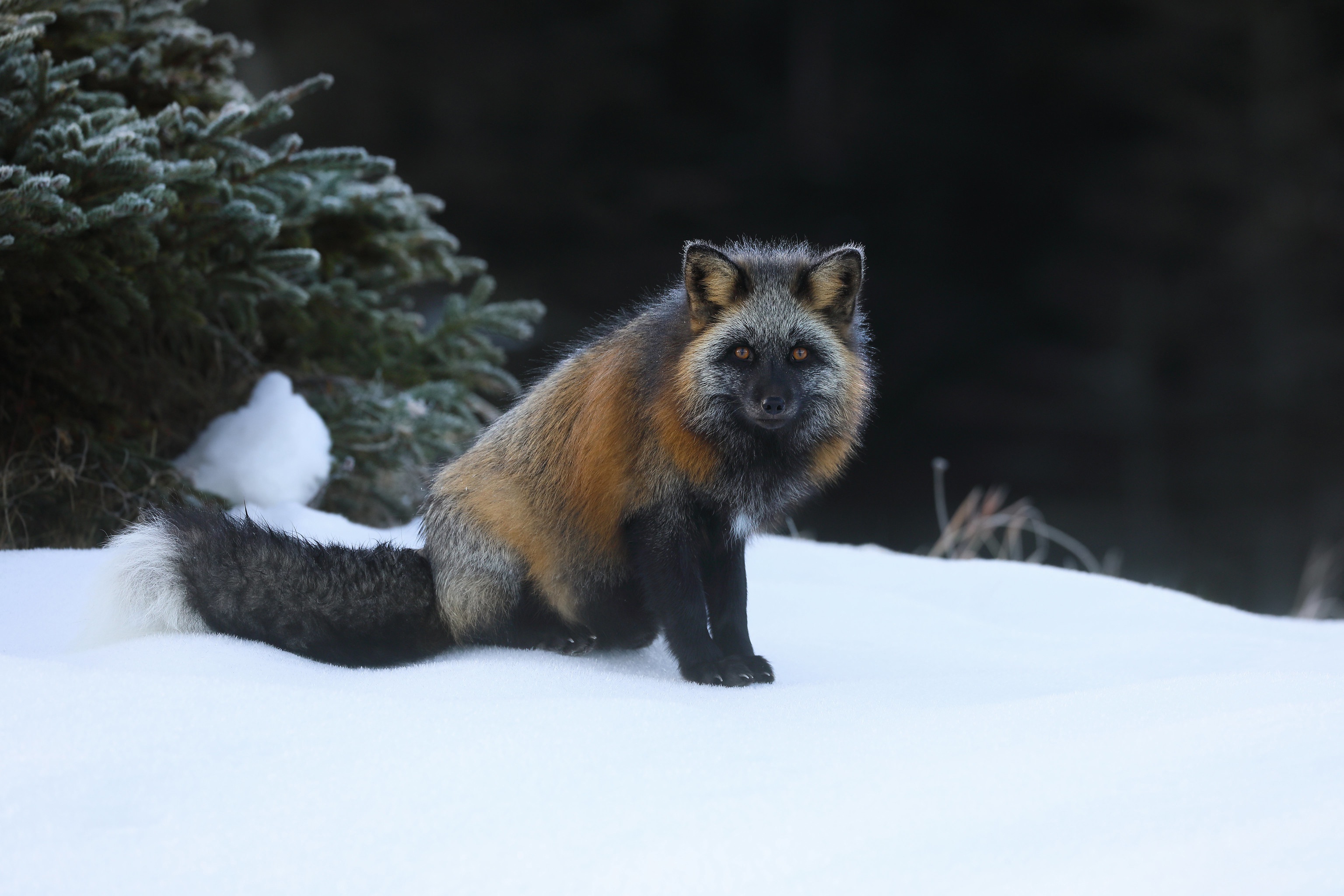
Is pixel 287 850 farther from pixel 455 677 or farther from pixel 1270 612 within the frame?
pixel 1270 612

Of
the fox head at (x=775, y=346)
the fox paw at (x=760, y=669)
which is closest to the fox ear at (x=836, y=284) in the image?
the fox head at (x=775, y=346)

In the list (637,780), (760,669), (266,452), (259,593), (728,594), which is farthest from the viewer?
(266,452)

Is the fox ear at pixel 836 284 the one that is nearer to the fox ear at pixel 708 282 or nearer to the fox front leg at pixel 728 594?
the fox ear at pixel 708 282

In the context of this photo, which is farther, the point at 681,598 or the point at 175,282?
the point at 175,282

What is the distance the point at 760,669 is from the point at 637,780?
104 cm

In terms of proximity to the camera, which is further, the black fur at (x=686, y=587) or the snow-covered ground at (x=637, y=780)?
the black fur at (x=686, y=587)

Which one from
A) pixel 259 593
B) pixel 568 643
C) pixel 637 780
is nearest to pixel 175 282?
pixel 259 593

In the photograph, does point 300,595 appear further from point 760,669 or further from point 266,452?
point 266,452

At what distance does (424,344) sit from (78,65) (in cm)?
196

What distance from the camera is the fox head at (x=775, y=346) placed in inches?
113

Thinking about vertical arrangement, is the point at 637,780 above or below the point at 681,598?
below

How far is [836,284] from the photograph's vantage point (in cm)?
304

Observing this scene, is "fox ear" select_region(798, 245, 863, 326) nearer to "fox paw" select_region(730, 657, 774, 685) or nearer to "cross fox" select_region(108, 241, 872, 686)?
"cross fox" select_region(108, 241, 872, 686)

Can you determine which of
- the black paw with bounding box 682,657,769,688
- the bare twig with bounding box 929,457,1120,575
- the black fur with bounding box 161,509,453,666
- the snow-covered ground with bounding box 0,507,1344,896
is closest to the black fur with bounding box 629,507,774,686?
the black paw with bounding box 682,657,769,688
